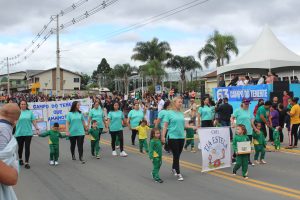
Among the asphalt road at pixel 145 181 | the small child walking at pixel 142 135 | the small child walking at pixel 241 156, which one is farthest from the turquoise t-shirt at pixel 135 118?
the small child walking at pixel 241 156

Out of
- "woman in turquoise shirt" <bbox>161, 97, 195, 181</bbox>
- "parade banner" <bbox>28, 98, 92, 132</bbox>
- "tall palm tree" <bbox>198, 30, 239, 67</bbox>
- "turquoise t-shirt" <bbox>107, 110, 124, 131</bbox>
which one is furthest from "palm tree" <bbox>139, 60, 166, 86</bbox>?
"woman in turquoise shirt" <bbox>161, 97, 195, 181</bbox>

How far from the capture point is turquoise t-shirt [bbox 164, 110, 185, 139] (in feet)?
29.2

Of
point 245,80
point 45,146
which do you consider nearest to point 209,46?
point 245,80

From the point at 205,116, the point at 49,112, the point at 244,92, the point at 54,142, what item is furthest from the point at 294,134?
the point at 49,112

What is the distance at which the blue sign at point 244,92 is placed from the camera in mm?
21875

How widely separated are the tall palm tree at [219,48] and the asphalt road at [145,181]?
29292mm

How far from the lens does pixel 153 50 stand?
55.2 m

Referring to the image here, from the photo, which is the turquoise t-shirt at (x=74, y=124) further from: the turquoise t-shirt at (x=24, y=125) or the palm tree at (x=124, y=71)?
the palm tree at (x=124, y=71)

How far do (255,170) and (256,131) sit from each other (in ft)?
3.43

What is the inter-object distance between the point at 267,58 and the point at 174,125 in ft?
58.0

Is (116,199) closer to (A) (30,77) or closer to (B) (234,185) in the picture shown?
(B) (234,185)

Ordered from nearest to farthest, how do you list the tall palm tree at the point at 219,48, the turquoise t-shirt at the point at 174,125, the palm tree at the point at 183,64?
the turquoise t-shirt at the point at 174,125 < the tall palm tree at the point at 219,48 < the palm tree at the point at 183,64

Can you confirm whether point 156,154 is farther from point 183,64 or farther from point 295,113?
point 183,64

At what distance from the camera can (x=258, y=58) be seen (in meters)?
A: 25.5
